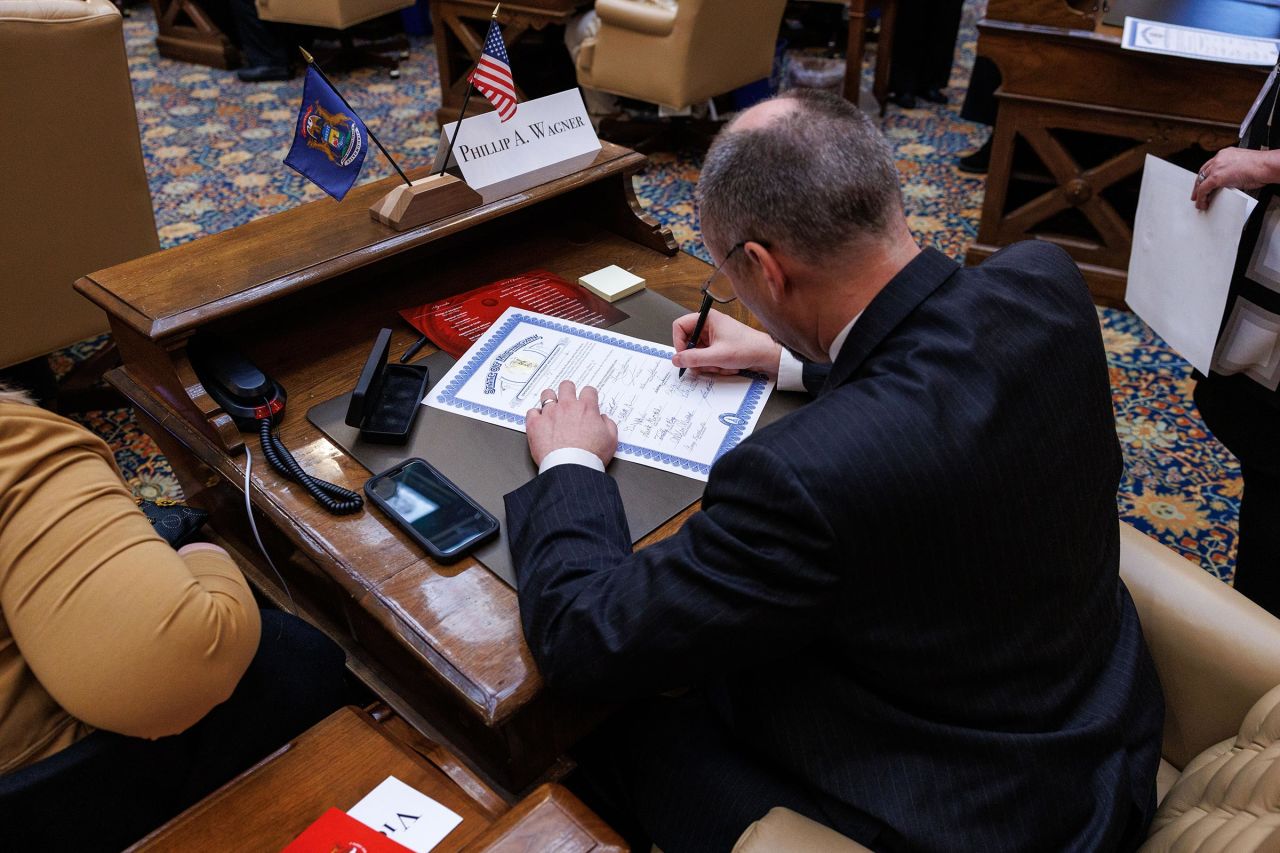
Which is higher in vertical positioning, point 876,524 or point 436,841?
point 876,524

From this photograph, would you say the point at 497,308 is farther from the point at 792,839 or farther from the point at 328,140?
the point at 792,839

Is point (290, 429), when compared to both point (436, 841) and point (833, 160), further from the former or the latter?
point (833, 160)

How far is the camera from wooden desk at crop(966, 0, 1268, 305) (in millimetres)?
2586

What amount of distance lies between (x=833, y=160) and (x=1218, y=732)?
799 millimetres

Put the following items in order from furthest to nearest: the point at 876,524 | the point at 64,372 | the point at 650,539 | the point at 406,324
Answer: the point at 64,372
the point at 406,324
the point at 650,539
the point at 876,524

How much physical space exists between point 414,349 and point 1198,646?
1.09 meters

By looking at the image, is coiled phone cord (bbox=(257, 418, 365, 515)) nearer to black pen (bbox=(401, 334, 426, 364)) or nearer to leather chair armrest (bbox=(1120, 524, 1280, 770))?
black pen (bbox=(401, 334, 426, 364))

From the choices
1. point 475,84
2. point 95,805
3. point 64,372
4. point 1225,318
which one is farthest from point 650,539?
point 64,372

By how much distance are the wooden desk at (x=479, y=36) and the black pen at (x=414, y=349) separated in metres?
2.21

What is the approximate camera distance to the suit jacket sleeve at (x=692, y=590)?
2.75 feet

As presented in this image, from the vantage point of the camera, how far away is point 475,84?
156 cm

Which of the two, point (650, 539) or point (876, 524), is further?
point (650, 539)

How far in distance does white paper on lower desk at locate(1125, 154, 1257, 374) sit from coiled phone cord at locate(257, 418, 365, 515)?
1.35m

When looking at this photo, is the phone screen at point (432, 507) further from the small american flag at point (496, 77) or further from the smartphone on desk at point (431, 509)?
the small american flag at point (496, 77)
